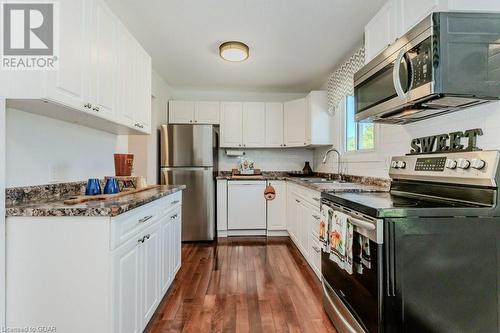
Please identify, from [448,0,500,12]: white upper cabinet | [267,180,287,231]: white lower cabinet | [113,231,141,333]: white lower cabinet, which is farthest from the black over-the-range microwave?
[267,180,287,231]: white lower cabinet

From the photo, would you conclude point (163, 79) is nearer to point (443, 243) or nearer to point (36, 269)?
point (36, 269)

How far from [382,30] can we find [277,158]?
2969 millimetres

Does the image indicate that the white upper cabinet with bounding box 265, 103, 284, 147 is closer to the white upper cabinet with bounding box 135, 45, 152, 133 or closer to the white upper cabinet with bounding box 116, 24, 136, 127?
the white upper cabinet with bounding box 135, 45, 152, 133

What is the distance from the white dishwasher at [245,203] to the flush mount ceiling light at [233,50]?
71.6 inches

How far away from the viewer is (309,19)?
2.43 metres

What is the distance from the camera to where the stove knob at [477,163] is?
130cm

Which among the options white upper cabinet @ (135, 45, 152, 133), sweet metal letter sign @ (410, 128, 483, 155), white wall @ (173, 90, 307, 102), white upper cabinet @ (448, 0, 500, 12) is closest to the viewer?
white upper cabinet @ (448, 0, 500, 12)

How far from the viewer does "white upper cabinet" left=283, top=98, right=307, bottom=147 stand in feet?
14.0

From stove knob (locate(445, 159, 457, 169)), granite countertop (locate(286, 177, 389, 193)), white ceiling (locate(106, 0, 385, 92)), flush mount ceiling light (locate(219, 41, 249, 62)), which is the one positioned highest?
white ceiling (locate(106, 0, 385, 92))

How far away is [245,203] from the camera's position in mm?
4090

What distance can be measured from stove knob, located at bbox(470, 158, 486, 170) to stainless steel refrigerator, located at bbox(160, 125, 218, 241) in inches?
122

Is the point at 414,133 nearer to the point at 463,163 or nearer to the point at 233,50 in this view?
the point at 463,163

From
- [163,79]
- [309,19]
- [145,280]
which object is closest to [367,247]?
[145,280]

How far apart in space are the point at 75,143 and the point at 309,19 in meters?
2.27
